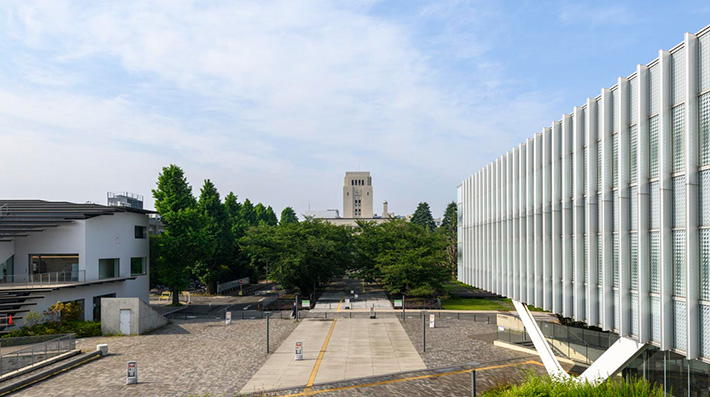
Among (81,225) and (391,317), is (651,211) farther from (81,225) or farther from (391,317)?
(81,225)

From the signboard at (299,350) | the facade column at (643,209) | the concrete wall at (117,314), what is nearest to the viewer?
the facade column at (643,209)

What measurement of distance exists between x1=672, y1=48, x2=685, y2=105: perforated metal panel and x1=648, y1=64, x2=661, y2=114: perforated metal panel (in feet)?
1.54

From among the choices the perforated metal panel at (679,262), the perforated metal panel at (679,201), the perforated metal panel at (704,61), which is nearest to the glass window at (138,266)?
the perforated metal panel at (679,262)

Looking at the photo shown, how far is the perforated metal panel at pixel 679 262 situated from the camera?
45.9 ft

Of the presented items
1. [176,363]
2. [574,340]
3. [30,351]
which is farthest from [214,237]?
[574,340]

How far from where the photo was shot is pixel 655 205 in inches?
600

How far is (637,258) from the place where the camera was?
632 inches

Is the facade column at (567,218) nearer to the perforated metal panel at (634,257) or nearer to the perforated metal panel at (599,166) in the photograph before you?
the perforated metal panel at (599,166)

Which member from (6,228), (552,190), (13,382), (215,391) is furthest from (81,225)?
(552,190)

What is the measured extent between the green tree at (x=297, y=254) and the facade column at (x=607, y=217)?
1634 inches

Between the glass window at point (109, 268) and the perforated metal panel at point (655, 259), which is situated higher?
the perforated metal panel at point (655, 259)

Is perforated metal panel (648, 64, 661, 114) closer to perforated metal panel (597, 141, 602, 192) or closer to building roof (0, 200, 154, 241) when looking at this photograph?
perforated metal panel (597, 141, 602, 192)

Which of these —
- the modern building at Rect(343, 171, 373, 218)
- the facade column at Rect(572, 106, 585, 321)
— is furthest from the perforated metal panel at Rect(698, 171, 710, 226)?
the modern building at Rect(343, 171, 373, 218)

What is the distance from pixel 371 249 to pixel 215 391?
42693 millimetres
